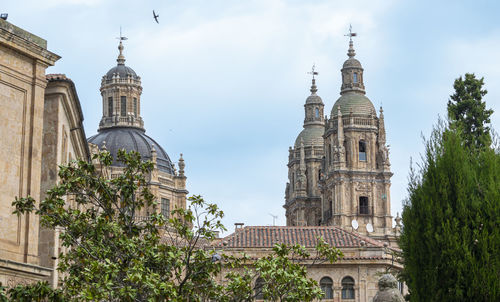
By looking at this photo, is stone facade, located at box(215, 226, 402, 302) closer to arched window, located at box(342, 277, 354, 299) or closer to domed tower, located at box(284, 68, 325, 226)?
arched window, located at box(342, 277, 354, 299)

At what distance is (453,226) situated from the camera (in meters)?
23.4

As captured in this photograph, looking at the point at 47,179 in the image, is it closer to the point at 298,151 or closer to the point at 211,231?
the point at 211,231

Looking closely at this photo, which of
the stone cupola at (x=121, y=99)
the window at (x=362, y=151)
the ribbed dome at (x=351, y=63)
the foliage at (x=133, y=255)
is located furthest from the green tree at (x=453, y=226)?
the ribbed dome at (x=351, y=63)

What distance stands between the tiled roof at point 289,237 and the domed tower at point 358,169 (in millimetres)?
28832

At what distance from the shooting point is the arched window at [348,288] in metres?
58.5

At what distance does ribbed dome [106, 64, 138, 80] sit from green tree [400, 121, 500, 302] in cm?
7441

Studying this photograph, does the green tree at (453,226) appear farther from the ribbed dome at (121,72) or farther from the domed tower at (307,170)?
the domed tower at (307,170)

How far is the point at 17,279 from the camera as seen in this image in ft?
78.4

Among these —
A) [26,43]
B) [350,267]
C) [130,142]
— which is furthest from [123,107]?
[26,43]

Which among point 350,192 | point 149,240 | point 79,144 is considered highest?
point 350,192

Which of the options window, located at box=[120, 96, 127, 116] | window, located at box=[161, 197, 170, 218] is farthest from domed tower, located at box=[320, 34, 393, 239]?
window, located at box=[120, 96, 127, 116]

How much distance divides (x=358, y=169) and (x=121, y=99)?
24.0 metres

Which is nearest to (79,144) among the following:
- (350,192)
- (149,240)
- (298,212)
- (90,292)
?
(149,240)

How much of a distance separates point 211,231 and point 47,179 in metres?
8.12
